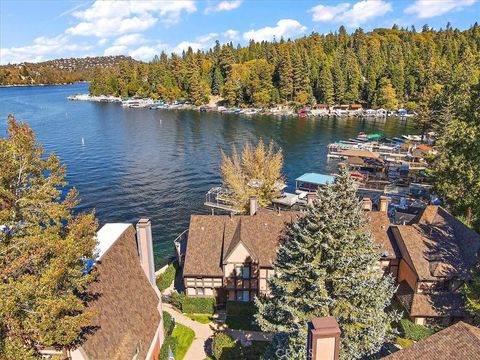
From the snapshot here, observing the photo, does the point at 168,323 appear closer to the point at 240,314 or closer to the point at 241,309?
the point at 240,314

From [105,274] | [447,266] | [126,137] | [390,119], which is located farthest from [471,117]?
[390,119]

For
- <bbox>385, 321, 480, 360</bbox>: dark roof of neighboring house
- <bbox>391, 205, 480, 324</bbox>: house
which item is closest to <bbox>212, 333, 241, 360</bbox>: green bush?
<bbox>385, 321, 480, 360</bbox>: dark roof of neighboring house

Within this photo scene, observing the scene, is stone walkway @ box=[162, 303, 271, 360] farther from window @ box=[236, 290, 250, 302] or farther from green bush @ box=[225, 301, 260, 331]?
window @ box=[236, 290, 250, 302]

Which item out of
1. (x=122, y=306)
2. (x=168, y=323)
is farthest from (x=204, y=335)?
(x=122, y=306)

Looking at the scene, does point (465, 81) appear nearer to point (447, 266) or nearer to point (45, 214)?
point (447, 266)

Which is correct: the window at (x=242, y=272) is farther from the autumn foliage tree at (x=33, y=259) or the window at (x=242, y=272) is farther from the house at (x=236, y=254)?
the autumn foliage tree at (x=33, y=259)
